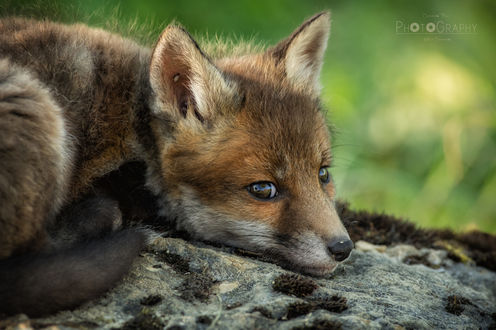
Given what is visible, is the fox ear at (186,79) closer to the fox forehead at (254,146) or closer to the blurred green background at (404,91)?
the fox forehead at (254,146)

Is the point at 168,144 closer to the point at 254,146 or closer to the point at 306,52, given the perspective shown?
the point at 254,146

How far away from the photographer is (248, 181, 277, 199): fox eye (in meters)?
3.60

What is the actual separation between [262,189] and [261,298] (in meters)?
0.88

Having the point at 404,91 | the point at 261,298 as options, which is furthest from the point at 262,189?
the point at 404,91

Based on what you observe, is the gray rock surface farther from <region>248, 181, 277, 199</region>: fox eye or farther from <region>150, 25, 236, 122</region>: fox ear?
<region>150, 25, 236, 122</region>: fox ear

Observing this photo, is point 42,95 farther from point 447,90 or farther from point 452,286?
point 447,90

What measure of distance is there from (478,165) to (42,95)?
6.19 meters

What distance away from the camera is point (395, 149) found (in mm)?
7914

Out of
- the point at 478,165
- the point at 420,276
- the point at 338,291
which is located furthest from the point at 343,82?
the point at 338,291

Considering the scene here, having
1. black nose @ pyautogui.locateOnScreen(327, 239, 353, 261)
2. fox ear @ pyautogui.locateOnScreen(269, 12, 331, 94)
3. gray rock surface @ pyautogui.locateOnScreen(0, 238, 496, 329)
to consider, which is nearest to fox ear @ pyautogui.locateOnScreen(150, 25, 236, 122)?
fox ear @ pyautogui.locateOnScreen(269, 12, 331, 94)

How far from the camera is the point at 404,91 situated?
8.05 meters

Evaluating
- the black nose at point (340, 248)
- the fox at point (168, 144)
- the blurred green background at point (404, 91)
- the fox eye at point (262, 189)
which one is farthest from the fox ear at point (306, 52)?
the blurred green background at point (404, 91)

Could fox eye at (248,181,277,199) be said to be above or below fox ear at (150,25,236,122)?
below

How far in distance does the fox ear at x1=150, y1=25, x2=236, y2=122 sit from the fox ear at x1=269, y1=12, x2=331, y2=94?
863 mm
